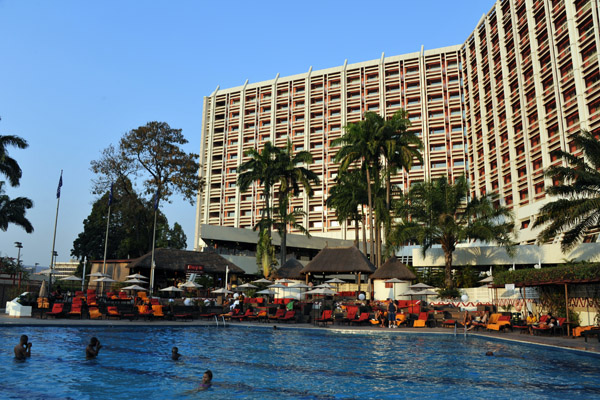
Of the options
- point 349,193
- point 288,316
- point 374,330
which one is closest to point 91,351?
point 374,330

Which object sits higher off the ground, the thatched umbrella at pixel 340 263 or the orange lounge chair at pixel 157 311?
the thatched umbrella at pixel 340 263

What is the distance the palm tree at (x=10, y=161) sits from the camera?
1323 inches

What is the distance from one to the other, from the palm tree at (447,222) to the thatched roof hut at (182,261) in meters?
16.7

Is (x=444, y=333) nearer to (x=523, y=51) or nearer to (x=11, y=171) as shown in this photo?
(x=11, y=171)

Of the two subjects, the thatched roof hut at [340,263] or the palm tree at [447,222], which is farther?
the palm tree at [447,222]

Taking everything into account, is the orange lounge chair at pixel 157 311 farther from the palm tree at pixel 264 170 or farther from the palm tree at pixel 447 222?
the palm tree at pixel 264 170

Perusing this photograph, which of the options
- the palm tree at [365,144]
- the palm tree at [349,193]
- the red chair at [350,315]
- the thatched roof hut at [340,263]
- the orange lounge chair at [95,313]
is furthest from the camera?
the palm tree at [349,193]

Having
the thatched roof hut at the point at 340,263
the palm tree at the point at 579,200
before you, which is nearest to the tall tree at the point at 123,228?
the thatched roof hut at the point at 340,263

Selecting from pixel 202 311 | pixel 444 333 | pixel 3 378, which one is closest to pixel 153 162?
pixel 202 311

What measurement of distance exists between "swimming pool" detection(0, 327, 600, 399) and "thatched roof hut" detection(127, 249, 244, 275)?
68.7ft

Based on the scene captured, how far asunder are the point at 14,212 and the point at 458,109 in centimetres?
5994

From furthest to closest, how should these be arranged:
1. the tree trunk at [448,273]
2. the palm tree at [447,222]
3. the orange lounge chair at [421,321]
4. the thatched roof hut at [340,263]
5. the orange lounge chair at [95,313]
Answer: the palm tree at [447,222]
the tree trunk at [448,273]
the thatched roof hut at [340,263]
the orange lounge chair at [421,321]
the orange lounge chair at [95,313]

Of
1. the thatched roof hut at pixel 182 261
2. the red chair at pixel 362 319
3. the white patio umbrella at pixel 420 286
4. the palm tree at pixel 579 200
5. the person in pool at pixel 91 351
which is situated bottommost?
the person in pool at pixel 91 351

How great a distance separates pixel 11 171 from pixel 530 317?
33.9m
